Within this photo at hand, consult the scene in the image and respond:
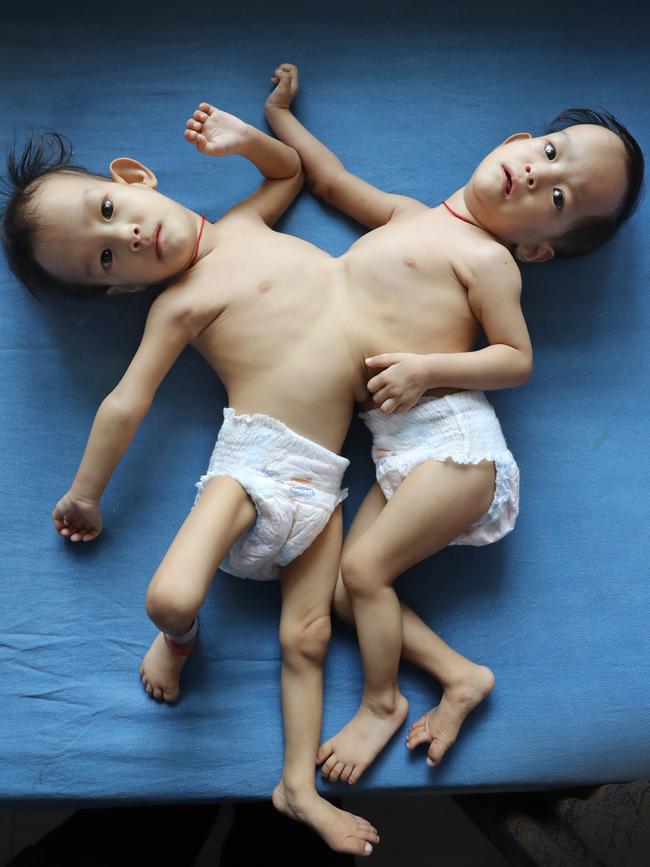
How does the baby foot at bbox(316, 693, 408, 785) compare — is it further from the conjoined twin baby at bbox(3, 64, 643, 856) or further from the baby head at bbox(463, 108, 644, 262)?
the baby head at bbox(463, 108, 644, 262)

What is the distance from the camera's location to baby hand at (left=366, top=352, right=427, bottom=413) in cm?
116

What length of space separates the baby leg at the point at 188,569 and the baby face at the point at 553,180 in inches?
21.8

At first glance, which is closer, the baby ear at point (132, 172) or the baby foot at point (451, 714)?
the baby foot at point (451, 714)

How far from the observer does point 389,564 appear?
1.17 m

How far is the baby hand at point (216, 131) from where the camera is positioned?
1.23m

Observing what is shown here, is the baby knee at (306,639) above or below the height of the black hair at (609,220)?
below

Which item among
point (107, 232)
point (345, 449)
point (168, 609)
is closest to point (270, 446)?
point (345, 449)

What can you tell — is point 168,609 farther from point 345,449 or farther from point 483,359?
point 483,359

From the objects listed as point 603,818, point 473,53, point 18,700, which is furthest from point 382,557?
point 473,53

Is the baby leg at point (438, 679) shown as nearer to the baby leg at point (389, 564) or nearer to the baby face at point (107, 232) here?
the baby leg at point (389, 564)

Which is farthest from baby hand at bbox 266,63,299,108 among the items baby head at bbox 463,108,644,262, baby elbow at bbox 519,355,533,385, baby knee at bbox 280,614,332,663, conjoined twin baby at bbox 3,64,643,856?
baby knee at bbox 280,614,332,663

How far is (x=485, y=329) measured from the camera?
1224mm

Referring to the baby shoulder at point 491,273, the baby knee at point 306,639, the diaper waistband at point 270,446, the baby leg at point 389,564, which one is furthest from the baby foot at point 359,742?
the baby shoulder at point 491,273

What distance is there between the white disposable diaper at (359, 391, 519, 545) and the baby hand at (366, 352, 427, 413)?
0.05m
